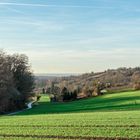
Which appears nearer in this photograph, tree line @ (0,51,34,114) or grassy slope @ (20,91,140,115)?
grassy slope @ (20,91,140,115)

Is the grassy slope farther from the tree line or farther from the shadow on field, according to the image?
the tree line

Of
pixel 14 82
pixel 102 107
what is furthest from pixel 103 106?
pixel 14 82

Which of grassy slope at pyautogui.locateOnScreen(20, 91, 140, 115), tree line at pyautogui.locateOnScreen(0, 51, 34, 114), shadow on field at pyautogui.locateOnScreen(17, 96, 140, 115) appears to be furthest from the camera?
tree line at pyautogui.locateOnScreen(0, 51, 34, 114)

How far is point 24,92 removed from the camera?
103 meters

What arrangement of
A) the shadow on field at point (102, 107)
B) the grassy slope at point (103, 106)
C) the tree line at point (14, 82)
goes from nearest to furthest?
1. the shadow on field at point (102, 107)
2. the grassy slope at point (103, 106)
3. the tree line at point (14, 82)

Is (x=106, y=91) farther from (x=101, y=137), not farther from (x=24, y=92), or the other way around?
(x=101, y=137)

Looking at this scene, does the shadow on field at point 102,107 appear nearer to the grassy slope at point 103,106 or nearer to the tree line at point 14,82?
the grassy slope at point 103,106

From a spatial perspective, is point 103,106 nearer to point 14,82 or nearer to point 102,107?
point 102,107

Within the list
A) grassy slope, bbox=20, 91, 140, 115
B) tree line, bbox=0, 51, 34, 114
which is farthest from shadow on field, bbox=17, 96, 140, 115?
tree line, bbox=0, 51, 34, 114

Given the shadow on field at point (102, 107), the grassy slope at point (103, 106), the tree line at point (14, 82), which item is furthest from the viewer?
the tree line at point (14, 82)

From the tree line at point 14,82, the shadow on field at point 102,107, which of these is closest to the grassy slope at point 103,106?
the shadow on field at point 102,107

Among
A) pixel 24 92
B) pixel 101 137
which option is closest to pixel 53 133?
pixel 101 137

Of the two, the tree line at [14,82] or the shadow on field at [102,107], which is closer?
the shadow on field at [102,107]

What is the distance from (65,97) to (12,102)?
33.0 metres
